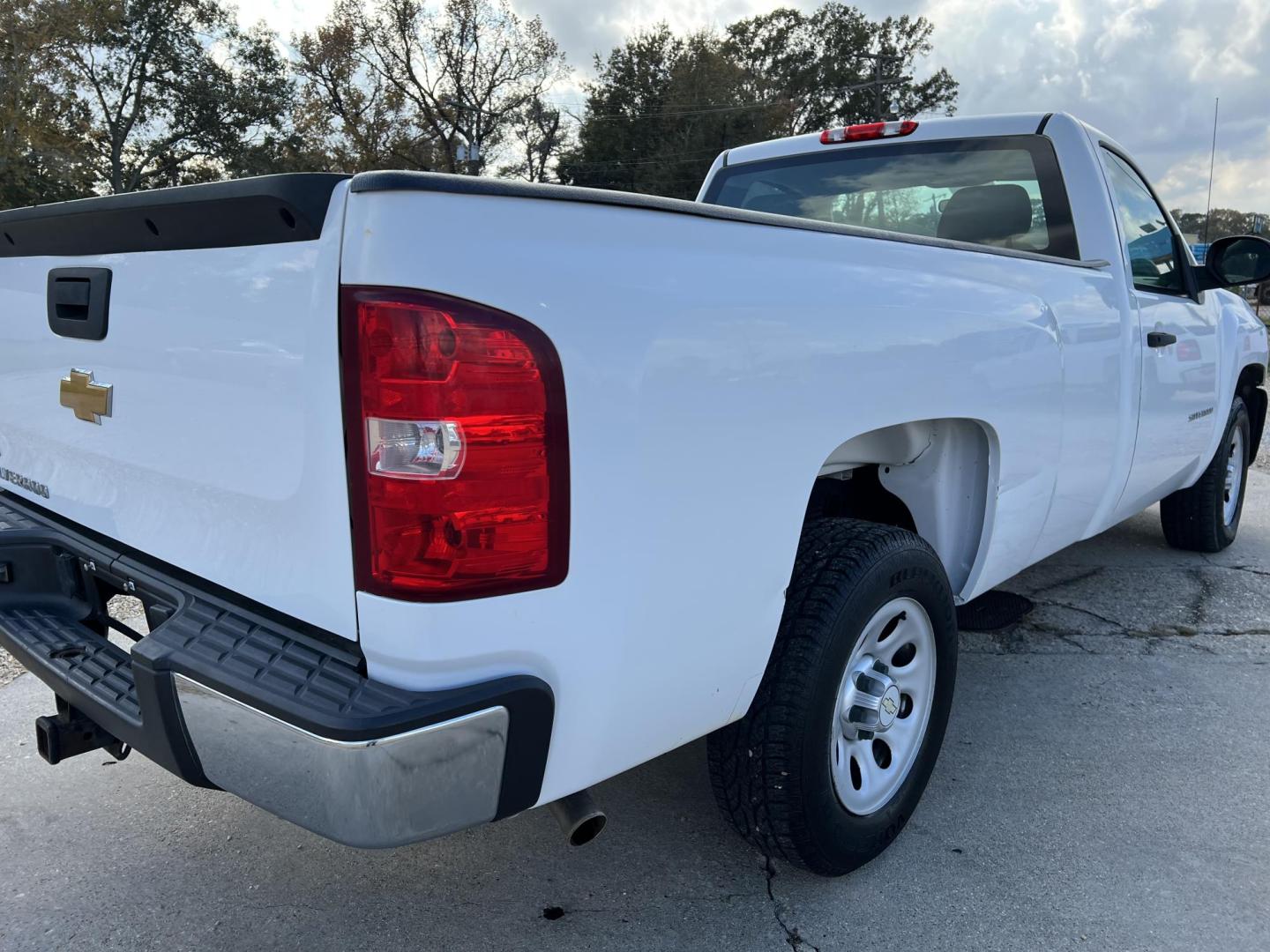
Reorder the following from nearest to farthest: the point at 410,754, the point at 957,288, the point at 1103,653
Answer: the point at 410,754
the point at 957,288
the point at 1103,653

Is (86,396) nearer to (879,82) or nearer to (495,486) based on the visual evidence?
(495,486)

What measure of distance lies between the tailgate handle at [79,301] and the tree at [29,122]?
22423mm

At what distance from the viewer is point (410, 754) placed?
144 centimetres

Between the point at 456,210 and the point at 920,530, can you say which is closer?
the point at 456,210

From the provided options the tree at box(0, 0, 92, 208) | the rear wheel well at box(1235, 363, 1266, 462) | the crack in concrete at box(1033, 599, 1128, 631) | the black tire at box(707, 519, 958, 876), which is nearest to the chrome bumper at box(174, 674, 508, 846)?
the black tire at box(707, 519, 958, 876)

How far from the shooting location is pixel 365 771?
1429mm

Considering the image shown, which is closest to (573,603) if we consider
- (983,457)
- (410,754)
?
(410,754)

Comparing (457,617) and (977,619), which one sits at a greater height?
(457,617)

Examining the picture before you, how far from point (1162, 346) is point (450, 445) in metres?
3.05

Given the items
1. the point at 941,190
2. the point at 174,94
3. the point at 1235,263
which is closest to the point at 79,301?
the point at 941,190

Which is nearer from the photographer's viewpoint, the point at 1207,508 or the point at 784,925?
the point at 784,925

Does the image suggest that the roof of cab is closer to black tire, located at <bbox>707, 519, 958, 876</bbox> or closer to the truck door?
the truck door

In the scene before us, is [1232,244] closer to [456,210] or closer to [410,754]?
[456,210]

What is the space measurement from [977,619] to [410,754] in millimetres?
3243
